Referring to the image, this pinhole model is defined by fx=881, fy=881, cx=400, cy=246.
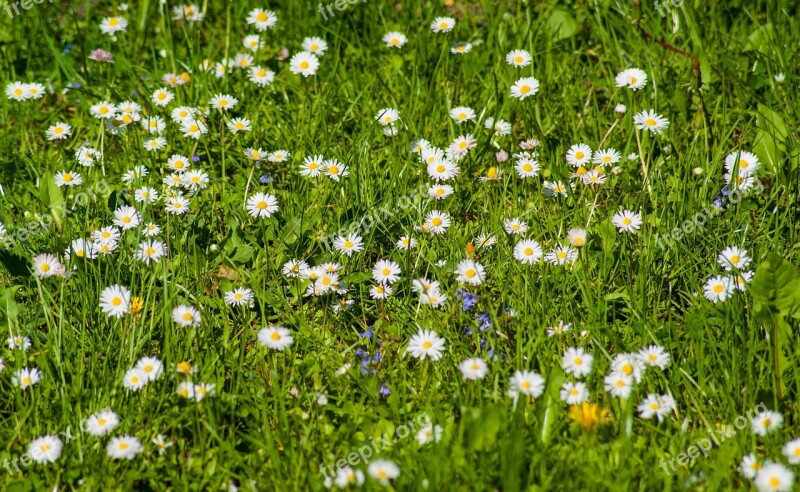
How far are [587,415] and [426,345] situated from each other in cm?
54

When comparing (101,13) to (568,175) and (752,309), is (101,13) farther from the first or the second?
(752,309)

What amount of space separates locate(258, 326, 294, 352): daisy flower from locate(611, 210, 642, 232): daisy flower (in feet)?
4.02

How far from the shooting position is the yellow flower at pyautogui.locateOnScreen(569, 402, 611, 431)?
7.75 ft

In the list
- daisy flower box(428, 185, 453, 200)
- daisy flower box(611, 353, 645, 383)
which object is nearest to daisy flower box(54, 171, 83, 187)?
daisy flower box(428, 185, 453, 200)

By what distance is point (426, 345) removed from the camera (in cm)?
267

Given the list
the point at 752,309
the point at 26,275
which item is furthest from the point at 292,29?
the point at 752,309

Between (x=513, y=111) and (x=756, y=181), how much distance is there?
41.5 inches

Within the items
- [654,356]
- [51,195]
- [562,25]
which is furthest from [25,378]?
[562,25]

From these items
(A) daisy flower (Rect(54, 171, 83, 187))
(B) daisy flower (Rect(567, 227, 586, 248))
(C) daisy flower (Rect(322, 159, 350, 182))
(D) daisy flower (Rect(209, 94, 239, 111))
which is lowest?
(B) daisy flower (Rect(567, 227, 586, 248))

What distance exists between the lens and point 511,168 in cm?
350

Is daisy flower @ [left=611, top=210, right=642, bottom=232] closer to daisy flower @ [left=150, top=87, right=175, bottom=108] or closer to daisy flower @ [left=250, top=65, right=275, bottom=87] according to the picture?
daisy flower @ [left=250, top=65, right=275, bottom=87]

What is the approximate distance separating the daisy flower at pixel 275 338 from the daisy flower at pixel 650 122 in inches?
63.9

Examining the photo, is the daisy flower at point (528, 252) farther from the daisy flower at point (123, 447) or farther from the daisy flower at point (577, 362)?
the daisy flower at point (123, 447)

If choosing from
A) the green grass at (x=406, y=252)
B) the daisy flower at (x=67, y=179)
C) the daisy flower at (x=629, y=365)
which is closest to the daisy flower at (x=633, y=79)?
the green grass at (x=406, y=252)
